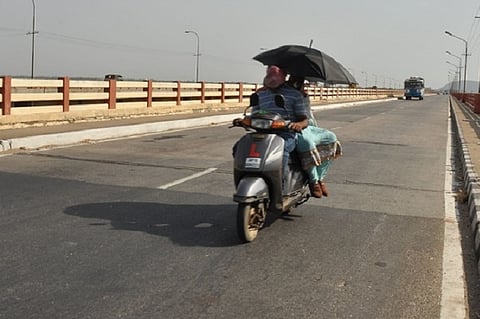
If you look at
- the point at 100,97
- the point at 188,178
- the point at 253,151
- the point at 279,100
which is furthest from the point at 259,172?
the point at 100,97

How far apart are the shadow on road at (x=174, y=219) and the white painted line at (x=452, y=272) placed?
1.91 m

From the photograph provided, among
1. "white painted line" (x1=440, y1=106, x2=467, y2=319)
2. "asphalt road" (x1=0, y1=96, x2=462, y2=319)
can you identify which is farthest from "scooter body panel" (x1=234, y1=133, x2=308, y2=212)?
"white painted line" (x1=440, y1=106, x2=467, y2=319)

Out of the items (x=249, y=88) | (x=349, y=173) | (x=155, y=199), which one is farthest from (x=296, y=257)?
(x=249, y=88)

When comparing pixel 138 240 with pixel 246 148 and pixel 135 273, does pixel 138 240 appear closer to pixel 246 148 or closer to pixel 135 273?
pixel 135 273

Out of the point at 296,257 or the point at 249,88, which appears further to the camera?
the point at 249,88

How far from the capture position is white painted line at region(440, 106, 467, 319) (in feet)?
14.0

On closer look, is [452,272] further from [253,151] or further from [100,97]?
[100,97]

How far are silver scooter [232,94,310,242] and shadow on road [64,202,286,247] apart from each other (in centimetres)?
32

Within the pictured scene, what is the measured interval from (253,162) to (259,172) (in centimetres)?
11

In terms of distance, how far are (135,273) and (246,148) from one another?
67.4 inches

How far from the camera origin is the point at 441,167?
12055 mm

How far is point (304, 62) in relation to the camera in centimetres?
616

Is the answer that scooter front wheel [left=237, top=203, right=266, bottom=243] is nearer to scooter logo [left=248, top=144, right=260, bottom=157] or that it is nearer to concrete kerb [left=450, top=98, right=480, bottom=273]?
scooter logo [left=248, top=144, right=260, bottom=157]

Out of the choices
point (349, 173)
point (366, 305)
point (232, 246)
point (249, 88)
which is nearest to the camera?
point (366, 305)
